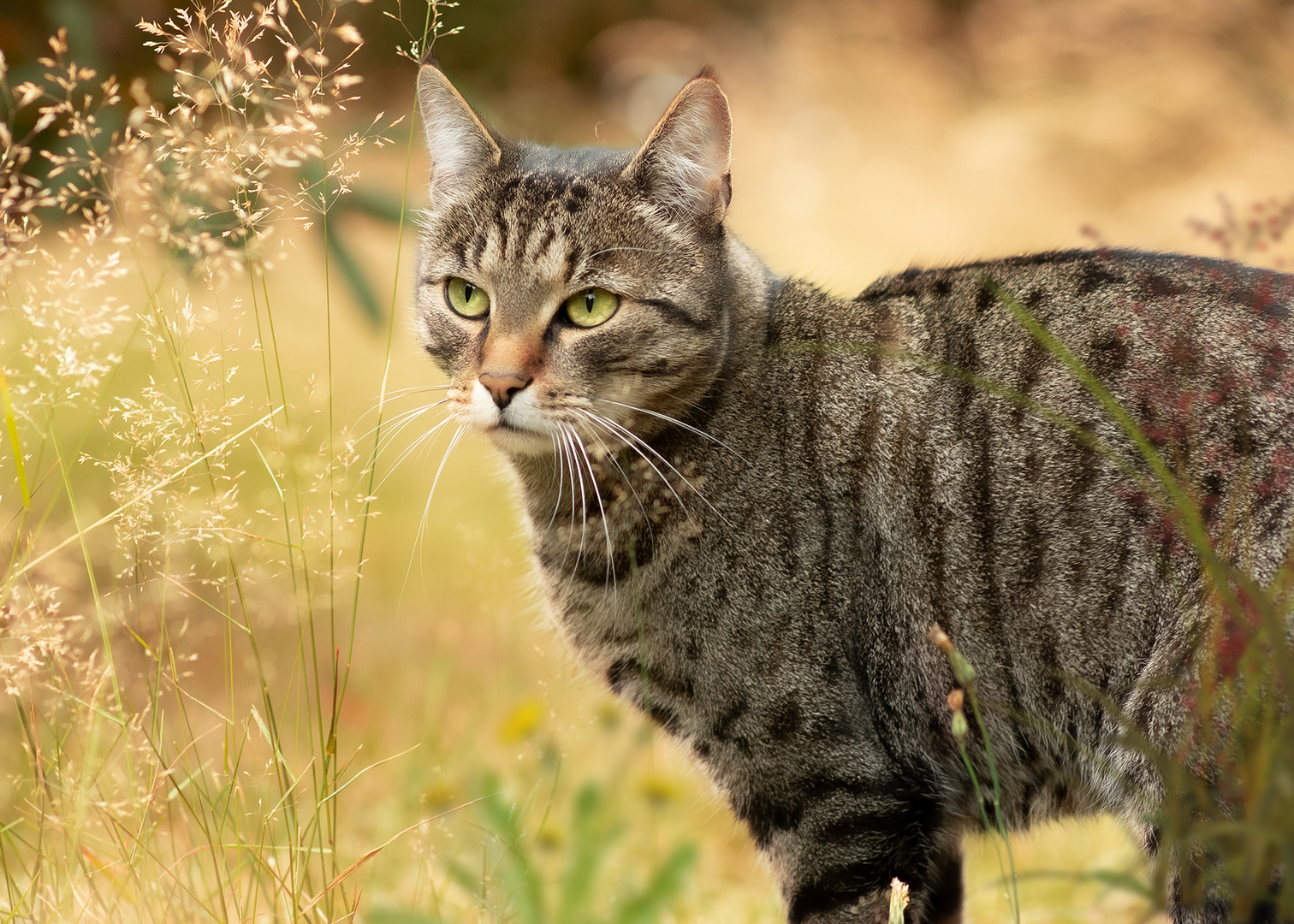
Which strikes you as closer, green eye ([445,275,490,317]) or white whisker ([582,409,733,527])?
white whisker ([582,409,733,527])

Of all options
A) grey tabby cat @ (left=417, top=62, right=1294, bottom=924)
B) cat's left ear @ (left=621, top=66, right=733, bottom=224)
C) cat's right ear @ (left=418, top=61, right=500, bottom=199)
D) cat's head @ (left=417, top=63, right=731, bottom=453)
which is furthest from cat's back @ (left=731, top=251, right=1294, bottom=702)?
cat's right ear @ (left=418, top=61, right=500, bottom=199)

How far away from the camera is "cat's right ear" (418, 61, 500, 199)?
2.58 m

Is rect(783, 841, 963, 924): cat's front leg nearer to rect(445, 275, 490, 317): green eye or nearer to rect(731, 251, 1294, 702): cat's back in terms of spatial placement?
A: rect(731, 251, 1294, 702): cat's back

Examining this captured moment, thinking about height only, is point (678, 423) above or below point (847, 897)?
above

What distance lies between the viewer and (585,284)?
8.04 feet

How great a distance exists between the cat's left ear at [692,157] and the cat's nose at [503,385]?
1.94 ft

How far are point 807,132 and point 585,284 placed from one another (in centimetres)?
936

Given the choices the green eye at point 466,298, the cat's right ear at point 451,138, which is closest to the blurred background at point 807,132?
the cat's right ear at point 451,138

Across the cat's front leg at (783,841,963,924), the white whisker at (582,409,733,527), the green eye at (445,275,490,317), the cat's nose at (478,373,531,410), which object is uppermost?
the green eye at (445,275,490,317)

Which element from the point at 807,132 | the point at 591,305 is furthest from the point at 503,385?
the point at 807,132

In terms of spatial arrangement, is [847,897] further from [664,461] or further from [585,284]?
[585,284]

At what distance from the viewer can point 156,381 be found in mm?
2285

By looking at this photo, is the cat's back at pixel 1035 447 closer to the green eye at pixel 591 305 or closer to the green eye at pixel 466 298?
the green eye at pixel 591 305

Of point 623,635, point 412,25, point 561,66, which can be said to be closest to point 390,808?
point 623,635
